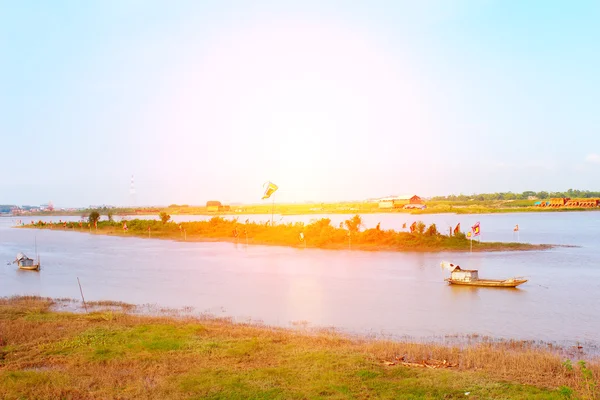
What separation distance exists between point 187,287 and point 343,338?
32.4 ft

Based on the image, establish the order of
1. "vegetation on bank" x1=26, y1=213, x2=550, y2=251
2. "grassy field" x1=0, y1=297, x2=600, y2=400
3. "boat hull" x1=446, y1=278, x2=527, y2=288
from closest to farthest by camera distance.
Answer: "grassy field" x1=0, y1=297, x2=600, y2=400
"boat hull" x1=446, y1=278, x2=527, y2=288
"vegetation on bank" x1=26, y1=213, x2=550, y2=251

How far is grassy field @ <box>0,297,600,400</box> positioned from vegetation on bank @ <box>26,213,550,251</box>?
2127 cm

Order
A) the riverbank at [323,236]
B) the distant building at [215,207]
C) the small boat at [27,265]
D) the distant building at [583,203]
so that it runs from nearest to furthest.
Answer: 1. the small boat at [27,265]
2. the riverbank at [323,236]
3. the distant building at [583,203]
4. the distant building at [215,207]

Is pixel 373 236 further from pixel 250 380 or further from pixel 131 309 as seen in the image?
pixel 250 380

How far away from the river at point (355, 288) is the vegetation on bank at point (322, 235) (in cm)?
221

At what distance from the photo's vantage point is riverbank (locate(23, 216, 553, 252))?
100 feet

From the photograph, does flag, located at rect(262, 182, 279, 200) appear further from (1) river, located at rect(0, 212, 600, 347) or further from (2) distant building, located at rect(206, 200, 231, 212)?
(2) distant building, located at rect(206, 200, 231, 212)

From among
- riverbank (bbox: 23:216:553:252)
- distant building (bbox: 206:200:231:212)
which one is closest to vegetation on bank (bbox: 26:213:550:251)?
riverbank (bbox: 23:216:553:252)

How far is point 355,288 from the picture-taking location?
17922mm

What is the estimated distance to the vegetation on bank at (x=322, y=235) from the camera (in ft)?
101

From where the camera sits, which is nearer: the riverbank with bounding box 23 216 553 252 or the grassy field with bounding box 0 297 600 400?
the grassy field with bounding box 0 297 600 400

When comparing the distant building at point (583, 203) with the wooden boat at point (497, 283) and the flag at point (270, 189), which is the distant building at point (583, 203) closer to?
the flag at point (270, 189)

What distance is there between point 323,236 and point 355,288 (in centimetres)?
1731

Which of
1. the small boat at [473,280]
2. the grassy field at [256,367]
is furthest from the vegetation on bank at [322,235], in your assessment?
the grassy field at [256,367]
